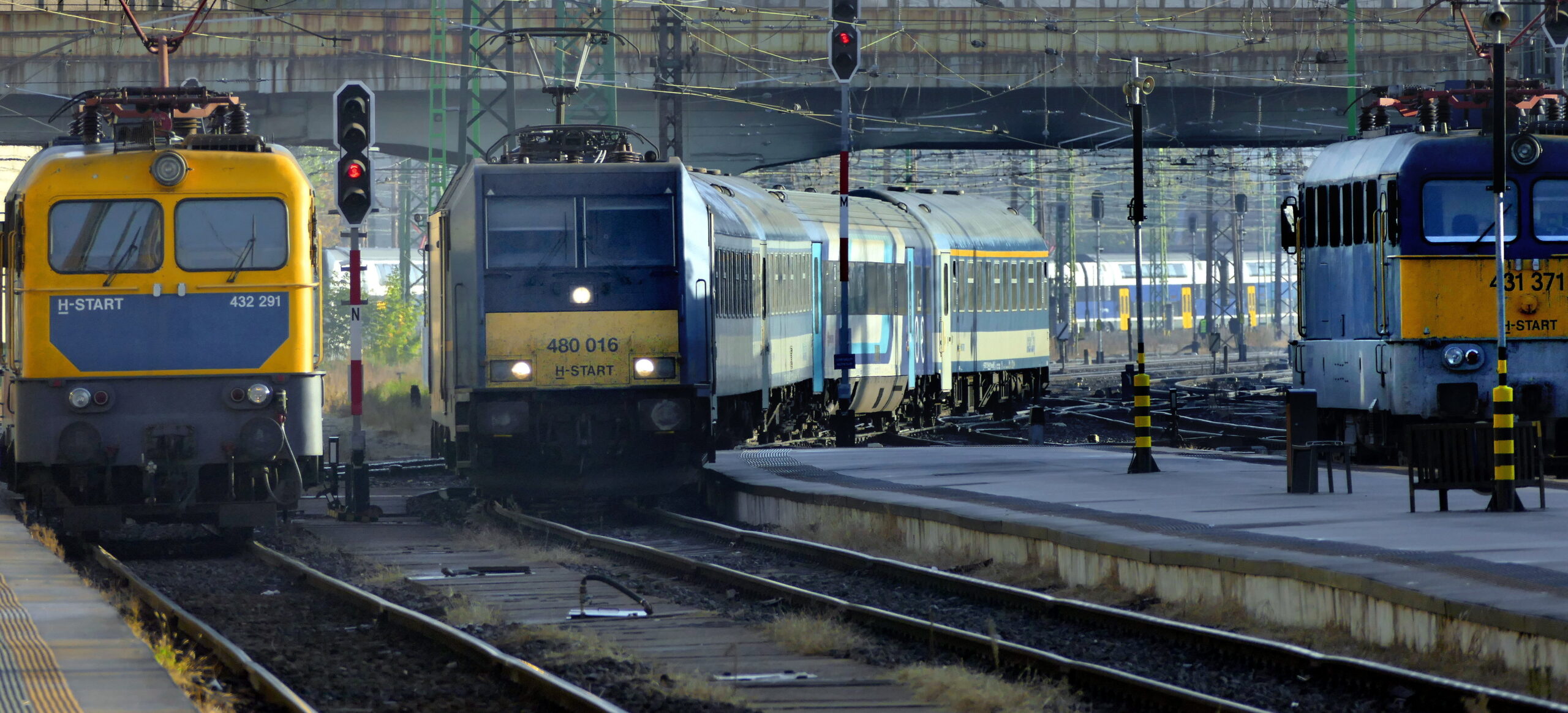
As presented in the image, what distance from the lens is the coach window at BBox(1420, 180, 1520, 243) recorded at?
1845 centimetres

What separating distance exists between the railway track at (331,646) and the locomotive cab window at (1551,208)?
11334 mm

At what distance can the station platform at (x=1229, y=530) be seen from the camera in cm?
978

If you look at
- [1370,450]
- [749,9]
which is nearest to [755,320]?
[1370,450]

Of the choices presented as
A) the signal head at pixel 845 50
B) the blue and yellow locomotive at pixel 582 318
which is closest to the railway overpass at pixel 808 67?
the signal head at pixel 845 50

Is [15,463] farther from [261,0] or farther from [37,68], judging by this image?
Result: [261,0]

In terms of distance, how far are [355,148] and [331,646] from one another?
26.8 feet

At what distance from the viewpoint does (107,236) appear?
15.5 meters

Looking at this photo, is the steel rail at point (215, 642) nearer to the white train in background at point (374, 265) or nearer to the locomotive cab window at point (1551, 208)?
the locomotive cab window at point (1551, 208)

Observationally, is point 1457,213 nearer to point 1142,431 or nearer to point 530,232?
point 1142,431

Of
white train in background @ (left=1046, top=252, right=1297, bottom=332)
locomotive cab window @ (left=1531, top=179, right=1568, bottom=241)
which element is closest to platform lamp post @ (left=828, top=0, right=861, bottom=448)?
locomotive cab window @ (left=1531, top=179, right=1568, bottom=241)

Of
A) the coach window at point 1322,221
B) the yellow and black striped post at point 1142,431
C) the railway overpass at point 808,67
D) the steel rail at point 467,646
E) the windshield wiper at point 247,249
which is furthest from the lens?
the railway overpass at point 808,67

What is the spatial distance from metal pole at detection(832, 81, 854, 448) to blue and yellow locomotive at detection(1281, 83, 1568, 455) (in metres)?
6.96

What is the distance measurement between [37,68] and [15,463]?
30.5 meters

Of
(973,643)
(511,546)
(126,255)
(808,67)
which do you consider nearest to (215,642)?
(973,643)
